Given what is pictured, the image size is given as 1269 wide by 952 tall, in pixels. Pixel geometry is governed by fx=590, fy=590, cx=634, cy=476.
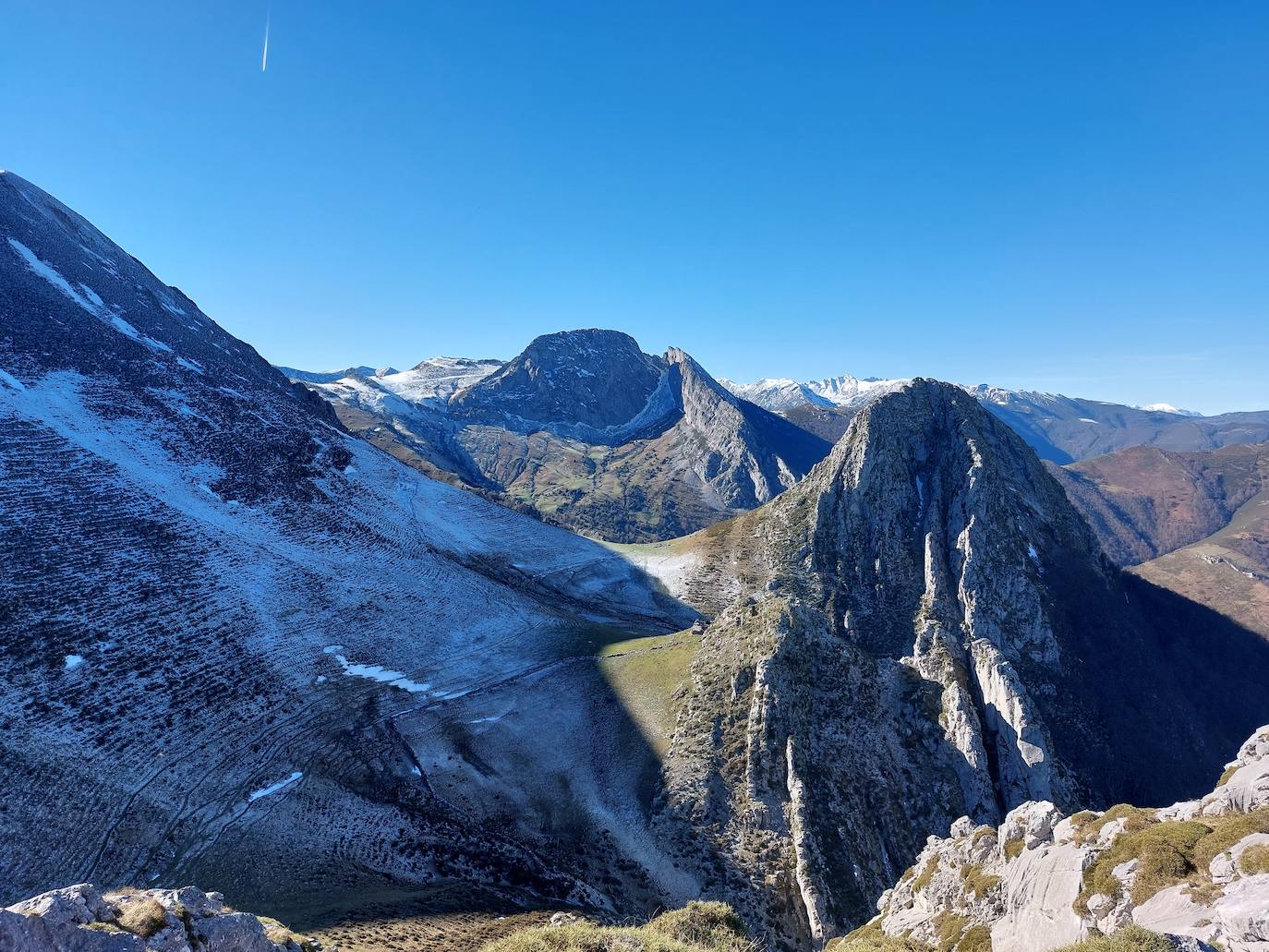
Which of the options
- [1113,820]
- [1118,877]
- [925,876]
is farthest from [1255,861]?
[925,876]

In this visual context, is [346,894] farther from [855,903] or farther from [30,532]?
[30,532]

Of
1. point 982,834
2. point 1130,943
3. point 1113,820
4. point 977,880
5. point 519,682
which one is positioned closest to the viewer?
point 1130,943

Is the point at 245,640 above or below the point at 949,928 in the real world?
above

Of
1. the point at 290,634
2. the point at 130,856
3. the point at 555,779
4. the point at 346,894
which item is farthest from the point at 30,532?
the point at 555,779

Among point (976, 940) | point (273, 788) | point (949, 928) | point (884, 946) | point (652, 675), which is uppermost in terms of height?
point (976, 940)

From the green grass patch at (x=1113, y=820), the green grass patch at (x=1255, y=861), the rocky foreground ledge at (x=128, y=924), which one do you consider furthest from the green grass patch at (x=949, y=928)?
the rocky foreground ledge at (x=128, y=924)

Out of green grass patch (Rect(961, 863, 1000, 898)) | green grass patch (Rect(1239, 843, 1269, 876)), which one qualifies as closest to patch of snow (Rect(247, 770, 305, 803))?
green grass patch (Rect(961, 863, 1000, 898))

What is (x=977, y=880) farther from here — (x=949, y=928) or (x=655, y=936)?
(x=655, y=936)
